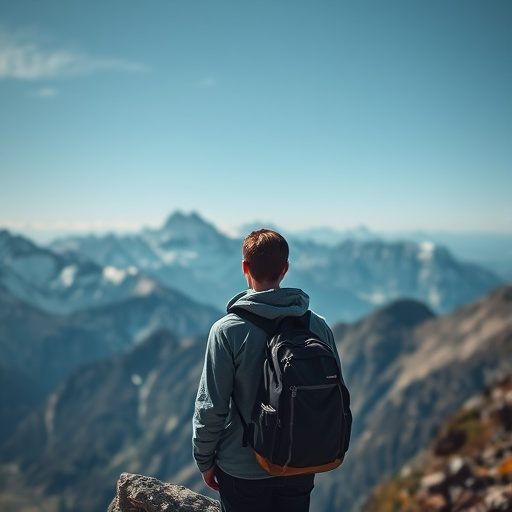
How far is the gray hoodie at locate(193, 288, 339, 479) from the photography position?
20.5ft

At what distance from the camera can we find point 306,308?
6496mm

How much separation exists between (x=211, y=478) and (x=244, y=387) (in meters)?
1.41

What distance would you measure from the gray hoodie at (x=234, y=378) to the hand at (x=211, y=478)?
0.10 metres

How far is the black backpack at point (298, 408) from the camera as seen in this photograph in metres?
5.85

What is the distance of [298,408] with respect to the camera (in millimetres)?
5840

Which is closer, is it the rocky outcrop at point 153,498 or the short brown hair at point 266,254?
the short brown hair at point 266,254

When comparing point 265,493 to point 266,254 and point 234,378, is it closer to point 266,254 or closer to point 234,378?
point 234,378

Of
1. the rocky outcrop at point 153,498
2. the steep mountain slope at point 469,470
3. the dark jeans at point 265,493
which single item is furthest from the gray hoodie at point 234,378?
the steep mountain slope at point 469,470

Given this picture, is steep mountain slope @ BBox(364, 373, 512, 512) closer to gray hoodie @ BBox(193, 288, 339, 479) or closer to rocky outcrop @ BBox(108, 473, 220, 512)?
rocky outcrop @ BBox(108, 473, 220, 512)

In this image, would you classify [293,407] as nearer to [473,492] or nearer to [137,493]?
[137,493]

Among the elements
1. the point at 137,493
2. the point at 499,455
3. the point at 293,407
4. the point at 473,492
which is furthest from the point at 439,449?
the point at 293,407

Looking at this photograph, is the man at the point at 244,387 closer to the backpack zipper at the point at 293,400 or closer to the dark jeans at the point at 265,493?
the dark jeans at the point at 265,493

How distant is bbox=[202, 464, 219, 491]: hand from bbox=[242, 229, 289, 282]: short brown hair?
2513mm

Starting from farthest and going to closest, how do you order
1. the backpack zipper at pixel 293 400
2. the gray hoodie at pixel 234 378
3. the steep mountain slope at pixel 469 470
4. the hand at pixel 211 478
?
the steep mountain slope at pixel 469 470 < the hand at pixel 211 478 < the gray hoodie at pixel 234 378 < the backpack zipper at pixel 293 400
